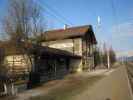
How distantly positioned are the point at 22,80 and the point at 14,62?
8.32 m

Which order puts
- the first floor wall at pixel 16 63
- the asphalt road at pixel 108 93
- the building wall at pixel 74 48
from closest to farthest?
the asphalt road at pixel 108 93
the first floor wall at pixel 16 63
the building wall at pixel 74 48

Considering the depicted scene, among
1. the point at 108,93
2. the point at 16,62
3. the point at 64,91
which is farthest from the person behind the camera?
the point at 16,62

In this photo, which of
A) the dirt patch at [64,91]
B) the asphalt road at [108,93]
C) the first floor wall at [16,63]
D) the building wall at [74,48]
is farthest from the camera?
the building wall at [74,48]

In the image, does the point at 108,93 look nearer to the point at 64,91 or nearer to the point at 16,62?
the point at 64,91

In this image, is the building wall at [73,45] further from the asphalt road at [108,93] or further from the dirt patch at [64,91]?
the asphalt road at [108,93]

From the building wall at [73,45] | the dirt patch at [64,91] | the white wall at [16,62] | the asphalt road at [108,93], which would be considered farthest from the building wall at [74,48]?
the asphalt road at [108,93]

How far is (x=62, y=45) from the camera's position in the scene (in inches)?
1439

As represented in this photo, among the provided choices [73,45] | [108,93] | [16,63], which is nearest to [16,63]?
[16,63]

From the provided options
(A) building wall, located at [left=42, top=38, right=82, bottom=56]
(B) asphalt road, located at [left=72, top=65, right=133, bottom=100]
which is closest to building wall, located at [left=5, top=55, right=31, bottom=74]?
(B) asphalt road, located at [left=72, top=65, right=133, bottom=100]

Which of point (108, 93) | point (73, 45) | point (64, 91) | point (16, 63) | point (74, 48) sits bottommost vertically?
point (64, 91)

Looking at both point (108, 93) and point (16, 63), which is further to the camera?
point (16, 63)

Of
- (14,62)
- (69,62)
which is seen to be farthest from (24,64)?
(69,62)

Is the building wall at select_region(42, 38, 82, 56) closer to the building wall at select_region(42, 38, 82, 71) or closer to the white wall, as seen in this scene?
the building wall at select_region(42, 38, 82, 71)

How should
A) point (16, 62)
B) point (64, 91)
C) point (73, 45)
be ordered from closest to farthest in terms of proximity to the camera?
1. point (64, 91)
2. point (16, 62)
3. point (73, 45)
